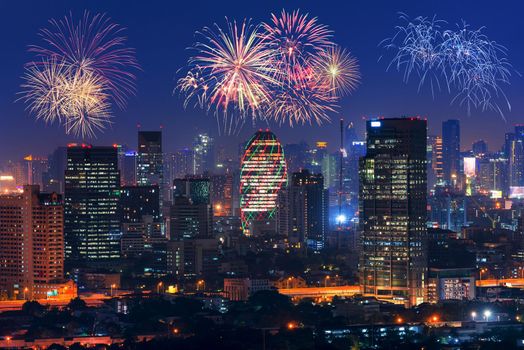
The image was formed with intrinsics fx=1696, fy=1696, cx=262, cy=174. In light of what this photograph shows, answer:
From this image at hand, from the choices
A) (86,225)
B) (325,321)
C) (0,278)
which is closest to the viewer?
(325,321)

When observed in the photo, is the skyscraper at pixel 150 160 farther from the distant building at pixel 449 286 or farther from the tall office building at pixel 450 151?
the distant building at pixel 449 286

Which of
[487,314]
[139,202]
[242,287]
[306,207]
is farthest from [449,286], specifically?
[139,202]

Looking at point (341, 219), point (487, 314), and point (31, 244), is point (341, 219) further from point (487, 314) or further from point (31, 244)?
point (487, 314)

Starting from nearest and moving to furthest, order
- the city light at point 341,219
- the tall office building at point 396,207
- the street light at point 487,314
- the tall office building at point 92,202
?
the street light at point 487,314
the tall office building at point 396,207
the tall office building at point 92,202
the city light at point 341,219

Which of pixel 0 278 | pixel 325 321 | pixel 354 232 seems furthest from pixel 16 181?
pixel 325 321

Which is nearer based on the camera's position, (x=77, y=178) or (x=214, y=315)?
(x=214, y=315)

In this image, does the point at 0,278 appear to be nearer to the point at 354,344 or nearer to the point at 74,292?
the point at 74,292

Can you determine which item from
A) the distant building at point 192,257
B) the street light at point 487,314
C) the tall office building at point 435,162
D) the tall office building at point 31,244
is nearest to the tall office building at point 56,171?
the distant building at point 192,257
